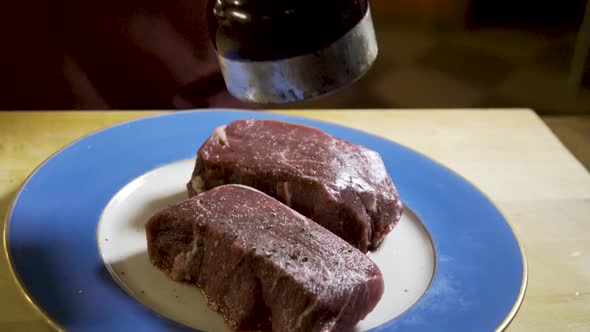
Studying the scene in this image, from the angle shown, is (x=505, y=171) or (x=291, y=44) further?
(x=505, y=171)

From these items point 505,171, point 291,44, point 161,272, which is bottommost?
point 505,171

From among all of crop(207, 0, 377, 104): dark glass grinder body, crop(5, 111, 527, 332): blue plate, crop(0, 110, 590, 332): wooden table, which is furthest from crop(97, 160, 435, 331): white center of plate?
crop(207, 0, 377, 104): dark glass grinder body

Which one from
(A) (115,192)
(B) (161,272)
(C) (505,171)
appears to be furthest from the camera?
(C) (505,171)

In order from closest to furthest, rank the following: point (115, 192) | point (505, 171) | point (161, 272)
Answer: point (161, 272)
point (115, 192)
point (505, 171)

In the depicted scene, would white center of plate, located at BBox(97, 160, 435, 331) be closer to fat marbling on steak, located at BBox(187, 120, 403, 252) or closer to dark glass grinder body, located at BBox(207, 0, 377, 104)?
fat marbling on steak, located at BBox(187, 120, 403, 252)

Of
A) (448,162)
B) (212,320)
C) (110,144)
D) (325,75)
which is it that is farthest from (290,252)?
(448,162)

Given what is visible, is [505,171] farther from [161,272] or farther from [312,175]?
[161,272]

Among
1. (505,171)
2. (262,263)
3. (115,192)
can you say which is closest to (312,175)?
(262,263)

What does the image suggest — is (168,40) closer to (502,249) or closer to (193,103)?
(193,103)
